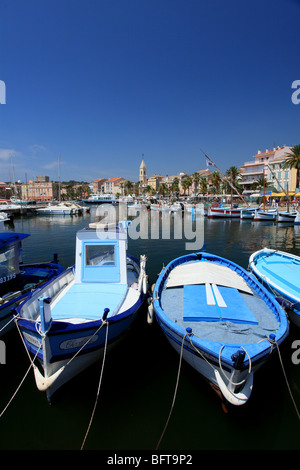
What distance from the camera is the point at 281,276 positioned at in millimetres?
11367

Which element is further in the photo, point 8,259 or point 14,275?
point 14,275

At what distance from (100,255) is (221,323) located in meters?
5.67

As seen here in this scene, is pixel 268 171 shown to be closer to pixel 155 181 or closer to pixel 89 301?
pixel 89 301

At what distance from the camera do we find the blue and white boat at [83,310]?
568cm

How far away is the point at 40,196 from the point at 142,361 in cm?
17031

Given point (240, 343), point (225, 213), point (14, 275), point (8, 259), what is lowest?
point (240, 343)

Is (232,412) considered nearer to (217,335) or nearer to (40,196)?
(217,335)

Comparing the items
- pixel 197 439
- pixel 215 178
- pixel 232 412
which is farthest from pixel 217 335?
pixel 215 178

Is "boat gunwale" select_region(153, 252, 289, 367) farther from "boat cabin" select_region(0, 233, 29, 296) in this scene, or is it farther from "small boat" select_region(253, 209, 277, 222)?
"small boat" select_region(253, 209, 277, 222)

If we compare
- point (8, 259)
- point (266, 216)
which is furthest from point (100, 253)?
point (266, 216)

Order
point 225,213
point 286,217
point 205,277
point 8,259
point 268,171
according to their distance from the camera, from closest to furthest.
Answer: point 205,277, point 8,259, point 286,217, point 225,213, point 268,171

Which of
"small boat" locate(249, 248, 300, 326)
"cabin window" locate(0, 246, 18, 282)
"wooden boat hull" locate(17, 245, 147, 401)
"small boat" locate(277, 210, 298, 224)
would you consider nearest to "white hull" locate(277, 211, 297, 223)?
"small boat" locate(277, 210, 298, 224)

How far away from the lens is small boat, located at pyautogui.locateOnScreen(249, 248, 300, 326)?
9031 millimetres

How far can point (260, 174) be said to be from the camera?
82.1 meters
